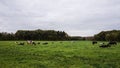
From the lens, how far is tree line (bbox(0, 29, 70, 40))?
129800mm

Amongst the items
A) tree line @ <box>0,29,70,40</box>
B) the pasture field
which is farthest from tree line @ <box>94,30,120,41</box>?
the pasture field

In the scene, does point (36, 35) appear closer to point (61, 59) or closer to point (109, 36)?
point (109, 36)

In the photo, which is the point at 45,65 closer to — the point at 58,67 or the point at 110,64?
the point at 58,67

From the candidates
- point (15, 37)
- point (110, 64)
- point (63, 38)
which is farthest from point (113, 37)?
point (110, 64)

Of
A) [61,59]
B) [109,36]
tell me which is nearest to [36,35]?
[109,36]

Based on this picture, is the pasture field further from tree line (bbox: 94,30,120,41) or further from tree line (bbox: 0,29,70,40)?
tree line (bbox: 0,29,70,40)

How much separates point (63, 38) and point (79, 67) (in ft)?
379

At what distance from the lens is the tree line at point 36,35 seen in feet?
426

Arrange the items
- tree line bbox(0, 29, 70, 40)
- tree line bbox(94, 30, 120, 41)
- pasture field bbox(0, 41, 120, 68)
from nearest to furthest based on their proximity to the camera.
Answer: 1. pasture field bbox(0, 41, 120, 68)
2. tree line bbox(94, 30, 120, 41)
3. tree line bbox(0, 29, 70, 40)

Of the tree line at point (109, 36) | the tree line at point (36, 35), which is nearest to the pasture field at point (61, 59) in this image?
the tree line at point (109, 36)

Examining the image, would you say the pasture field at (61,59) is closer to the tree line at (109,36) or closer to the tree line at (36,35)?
the tree line at (109,36)

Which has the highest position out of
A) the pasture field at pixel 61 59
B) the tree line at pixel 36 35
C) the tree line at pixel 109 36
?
the tree line at pixel 36 35

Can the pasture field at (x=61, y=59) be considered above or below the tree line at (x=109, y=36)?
below

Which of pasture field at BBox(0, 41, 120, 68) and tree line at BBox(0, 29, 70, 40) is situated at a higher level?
tree line at BBox(0, 29, 70, 40)
